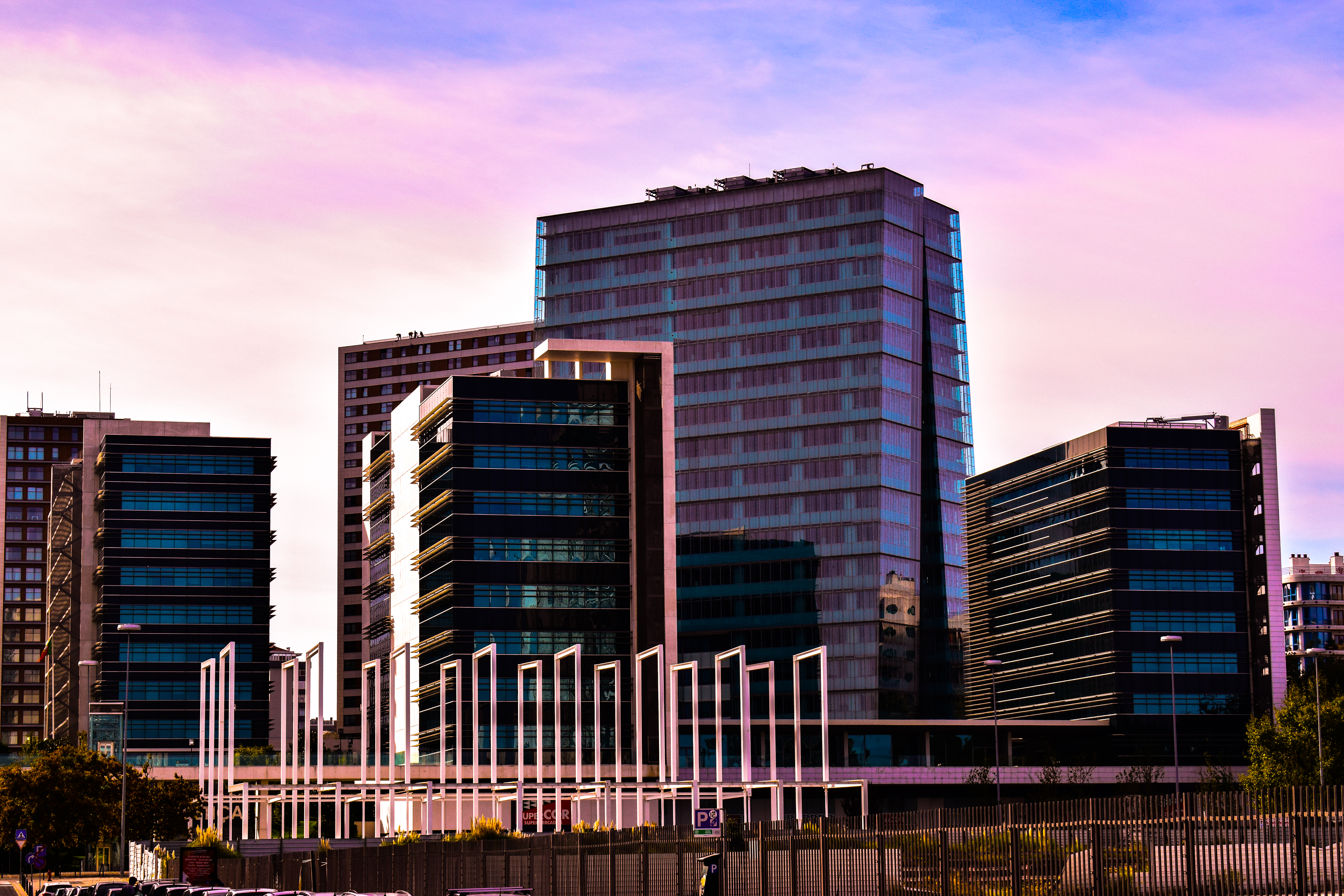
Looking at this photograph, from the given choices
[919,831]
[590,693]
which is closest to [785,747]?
[590,693]

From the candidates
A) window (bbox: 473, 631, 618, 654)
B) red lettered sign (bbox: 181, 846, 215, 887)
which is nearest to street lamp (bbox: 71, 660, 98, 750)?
window (bbox: 473, 631, 618, 654)

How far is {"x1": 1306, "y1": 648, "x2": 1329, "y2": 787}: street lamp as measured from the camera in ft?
316

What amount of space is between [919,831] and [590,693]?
407ft

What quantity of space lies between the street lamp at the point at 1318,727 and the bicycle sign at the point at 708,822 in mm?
33852

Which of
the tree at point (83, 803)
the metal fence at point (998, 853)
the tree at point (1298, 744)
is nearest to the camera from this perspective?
the metal fence at point (998, 853)

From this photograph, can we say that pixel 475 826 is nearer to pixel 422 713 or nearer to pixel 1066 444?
pixel 422 713

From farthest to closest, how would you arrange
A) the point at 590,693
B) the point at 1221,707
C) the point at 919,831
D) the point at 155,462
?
the point at 155,462
the point at 1221,707
the point at 590,693
the point at 919,831

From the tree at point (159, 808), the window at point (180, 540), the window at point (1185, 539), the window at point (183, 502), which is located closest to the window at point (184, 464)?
the window at point (183, 502)

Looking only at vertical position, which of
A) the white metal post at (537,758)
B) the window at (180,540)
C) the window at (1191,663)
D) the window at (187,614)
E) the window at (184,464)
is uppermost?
the window at (184,464)

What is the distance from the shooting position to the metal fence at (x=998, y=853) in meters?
24.1

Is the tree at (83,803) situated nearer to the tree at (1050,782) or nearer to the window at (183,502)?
the window at (183,502)

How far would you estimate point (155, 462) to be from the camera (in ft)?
616

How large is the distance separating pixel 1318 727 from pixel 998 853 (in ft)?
264

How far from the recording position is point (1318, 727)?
10262 cm
